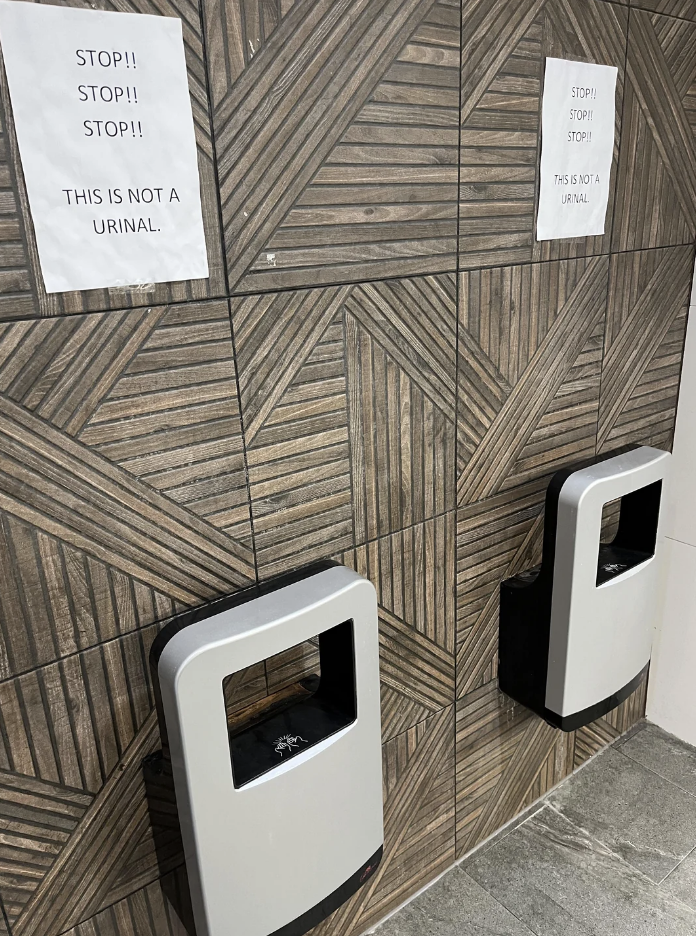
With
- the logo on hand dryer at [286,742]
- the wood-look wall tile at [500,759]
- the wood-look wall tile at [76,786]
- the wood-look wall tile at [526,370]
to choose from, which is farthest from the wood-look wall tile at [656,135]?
the wood-look wall tile at [76,786]

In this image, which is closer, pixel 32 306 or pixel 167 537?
pixel 32 306

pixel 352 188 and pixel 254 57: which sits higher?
pixel 254 57

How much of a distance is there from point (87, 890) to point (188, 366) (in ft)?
2.45

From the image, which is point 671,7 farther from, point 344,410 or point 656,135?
point 344,410

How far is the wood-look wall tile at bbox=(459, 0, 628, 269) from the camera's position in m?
1.14

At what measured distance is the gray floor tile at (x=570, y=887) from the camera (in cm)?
141

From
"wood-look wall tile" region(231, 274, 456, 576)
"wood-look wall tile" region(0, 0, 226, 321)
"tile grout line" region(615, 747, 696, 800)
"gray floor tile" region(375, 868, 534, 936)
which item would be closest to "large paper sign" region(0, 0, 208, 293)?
"wood-look wall tile" region(0, 0, 226, 321)

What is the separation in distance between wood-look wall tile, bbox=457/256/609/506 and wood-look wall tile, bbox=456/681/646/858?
495mm

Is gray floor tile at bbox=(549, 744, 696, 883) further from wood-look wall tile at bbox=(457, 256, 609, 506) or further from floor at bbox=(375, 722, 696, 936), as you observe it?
wood-look wall tile at bbox=(457, 256, 609, 506)

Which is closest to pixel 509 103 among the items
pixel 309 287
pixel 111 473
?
pixel 309 287

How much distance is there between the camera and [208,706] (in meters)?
0.88

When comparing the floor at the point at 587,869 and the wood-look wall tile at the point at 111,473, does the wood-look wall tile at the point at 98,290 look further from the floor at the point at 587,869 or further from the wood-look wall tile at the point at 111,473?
the floor at the point at 587,869

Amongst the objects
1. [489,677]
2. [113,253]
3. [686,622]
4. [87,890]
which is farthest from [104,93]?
[686,622]

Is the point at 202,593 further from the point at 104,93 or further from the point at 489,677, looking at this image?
the point at 489,677
